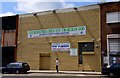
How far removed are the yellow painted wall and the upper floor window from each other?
1448 mm

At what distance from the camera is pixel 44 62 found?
4159cm

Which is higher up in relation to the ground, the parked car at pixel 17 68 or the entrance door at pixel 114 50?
the entrance door at pixel 114 50

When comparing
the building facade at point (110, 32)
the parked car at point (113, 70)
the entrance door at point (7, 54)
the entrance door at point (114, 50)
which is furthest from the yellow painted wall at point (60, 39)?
the parked car at point (113, 70)

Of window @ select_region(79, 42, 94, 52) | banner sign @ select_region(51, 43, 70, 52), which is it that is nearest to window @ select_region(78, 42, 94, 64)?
window @ select_region(79, 42, 94, 52)

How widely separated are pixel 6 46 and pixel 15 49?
1.78 m

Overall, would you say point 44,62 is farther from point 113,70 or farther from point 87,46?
point 113,70

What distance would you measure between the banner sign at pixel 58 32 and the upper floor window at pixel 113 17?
352 centimetres

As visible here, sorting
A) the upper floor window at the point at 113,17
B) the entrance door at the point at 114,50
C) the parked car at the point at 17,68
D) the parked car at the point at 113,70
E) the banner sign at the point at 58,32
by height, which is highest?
the upper floor window at the point at 113,17

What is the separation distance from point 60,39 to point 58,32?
0.97 m

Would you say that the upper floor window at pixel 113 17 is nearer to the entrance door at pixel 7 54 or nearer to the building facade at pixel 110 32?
the building facade at pixel 110 32

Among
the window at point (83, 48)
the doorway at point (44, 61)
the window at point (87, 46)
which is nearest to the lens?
the window at point (87, 46)

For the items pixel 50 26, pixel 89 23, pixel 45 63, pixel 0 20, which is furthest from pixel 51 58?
pixel 0 20

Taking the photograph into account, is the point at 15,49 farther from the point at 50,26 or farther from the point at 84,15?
the point at 84,15

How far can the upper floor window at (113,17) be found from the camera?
117ft
